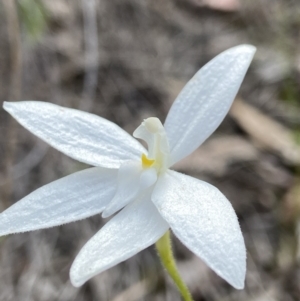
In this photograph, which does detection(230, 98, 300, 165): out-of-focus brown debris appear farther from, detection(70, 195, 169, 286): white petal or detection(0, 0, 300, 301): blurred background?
detection(70, 195, 169, 286): white petal

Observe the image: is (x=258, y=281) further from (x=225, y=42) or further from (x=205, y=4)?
(x=205, y=4)

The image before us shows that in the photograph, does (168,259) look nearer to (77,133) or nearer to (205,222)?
(205,222)

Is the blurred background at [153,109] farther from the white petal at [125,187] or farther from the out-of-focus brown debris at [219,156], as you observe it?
the white petal at [125,187]

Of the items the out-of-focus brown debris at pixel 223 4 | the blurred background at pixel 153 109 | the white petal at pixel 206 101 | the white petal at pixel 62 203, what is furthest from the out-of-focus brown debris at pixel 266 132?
the white petal at pixel 62 203

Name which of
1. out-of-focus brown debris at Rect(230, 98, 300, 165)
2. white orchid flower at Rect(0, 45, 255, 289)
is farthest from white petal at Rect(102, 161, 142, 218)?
out-of-focus brown debris at Rect(230, 98, 300, 165)

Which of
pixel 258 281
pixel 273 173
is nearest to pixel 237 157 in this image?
pixel 273 173

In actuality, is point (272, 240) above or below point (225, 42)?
below

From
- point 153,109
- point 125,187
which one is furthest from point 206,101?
point 153,109
